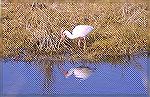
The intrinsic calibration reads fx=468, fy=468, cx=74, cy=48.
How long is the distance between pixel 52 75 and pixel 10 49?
0.64 m

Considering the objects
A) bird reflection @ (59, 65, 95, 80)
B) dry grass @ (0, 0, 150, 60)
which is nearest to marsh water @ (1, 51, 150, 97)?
bird reflection @ (59, 65, 95, 80)

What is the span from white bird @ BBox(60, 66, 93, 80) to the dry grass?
253mm

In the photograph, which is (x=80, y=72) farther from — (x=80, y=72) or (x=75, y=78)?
(x=75, y=78)

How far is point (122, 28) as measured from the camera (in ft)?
12.8

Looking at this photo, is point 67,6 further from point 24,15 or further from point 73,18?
A: point 24,15

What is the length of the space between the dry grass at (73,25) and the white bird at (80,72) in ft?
0.83

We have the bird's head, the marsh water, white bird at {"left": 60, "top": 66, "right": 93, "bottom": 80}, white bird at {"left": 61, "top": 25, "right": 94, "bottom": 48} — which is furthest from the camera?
the bird's head

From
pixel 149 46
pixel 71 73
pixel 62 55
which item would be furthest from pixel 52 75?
pixel 149 46

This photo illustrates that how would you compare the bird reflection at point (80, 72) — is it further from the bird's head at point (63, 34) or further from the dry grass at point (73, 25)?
the bird's head at point (63, 34)

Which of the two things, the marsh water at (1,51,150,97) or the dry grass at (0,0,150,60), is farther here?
the dry grass at (0,0,150,60)

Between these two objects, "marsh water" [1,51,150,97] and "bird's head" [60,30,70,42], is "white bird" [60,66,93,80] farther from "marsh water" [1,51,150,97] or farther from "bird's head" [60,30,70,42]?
"bird's head" [60,30,70,42]

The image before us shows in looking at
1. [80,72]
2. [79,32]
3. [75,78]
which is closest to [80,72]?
[80,72]

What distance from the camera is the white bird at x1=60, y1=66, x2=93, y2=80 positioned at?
11.1 ft

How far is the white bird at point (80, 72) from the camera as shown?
3385 mm
